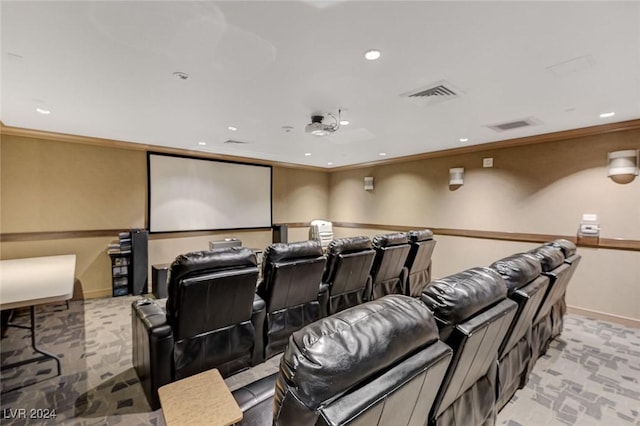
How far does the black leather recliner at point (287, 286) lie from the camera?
2520mm

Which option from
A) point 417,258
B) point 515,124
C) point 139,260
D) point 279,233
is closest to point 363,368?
point 417,258

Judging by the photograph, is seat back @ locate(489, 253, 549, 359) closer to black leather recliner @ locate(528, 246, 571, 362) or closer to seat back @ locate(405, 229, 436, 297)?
black leather recliner @ locate(528, 246, 571, 362)

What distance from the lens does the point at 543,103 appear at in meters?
2.99

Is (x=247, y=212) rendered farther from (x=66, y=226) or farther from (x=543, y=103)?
(x=543, y=103)

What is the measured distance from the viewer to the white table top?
7.11 feet

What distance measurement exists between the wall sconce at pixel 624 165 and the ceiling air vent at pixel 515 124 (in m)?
1.12

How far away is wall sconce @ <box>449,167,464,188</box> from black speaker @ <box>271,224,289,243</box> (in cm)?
392

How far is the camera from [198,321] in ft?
6.98

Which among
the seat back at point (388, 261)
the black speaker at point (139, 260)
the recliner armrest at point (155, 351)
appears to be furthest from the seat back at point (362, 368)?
the black speaker at point (139, 260)

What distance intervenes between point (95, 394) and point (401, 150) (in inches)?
216

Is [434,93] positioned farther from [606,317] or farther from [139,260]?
[139,260]

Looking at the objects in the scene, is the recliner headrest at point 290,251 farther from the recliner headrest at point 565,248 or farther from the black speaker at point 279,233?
the black speaker at point 279,233

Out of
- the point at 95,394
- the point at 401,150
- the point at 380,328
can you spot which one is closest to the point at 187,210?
the point at 95,394

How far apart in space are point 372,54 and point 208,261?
1.95 m
